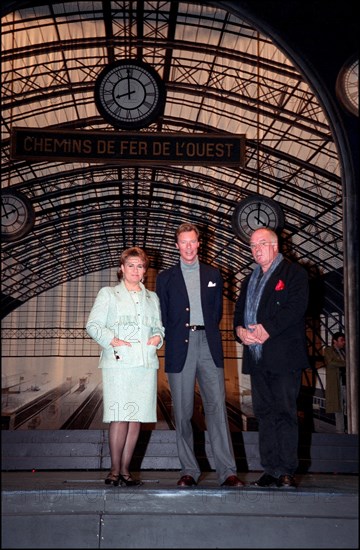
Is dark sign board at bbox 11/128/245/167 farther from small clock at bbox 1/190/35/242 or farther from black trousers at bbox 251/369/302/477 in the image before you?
black trousers at bbox 251/369/302/477

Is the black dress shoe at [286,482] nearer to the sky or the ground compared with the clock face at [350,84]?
nearer to the ground

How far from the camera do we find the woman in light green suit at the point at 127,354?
4004mm

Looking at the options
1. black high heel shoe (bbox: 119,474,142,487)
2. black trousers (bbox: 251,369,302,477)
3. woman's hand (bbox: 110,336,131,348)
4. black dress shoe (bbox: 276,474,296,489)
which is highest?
woman's hand (bbox: 110,336,131,348)

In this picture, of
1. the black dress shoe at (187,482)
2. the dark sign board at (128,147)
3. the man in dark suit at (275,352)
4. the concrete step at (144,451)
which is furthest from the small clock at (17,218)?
the black dress shoe at (187,482)

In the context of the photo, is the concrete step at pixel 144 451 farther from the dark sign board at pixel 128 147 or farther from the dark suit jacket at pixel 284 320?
the dark sign board at pixel 128 147

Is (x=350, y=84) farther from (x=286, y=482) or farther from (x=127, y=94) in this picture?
(x=127, y=94)

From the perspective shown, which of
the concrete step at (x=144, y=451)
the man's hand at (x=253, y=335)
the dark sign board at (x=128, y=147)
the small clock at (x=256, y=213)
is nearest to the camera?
the man's hand at (x=253, y=335)

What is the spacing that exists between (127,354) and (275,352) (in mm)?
974

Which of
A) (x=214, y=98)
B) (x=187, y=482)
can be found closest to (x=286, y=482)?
(x=187, y=482)

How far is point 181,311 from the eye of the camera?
422cm

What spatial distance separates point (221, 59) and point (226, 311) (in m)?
16.8

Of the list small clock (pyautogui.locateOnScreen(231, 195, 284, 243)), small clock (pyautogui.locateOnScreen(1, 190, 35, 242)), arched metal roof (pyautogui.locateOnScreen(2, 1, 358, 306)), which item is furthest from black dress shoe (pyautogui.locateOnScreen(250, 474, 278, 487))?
small clock (pyautogui.locateOnScreen(231, 195, 284, 243))

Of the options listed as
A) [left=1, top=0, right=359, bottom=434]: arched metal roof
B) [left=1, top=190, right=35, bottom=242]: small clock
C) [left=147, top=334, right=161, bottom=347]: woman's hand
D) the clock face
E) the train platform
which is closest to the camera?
the train platform

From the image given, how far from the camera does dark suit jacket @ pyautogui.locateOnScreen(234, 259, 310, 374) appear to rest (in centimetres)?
395
